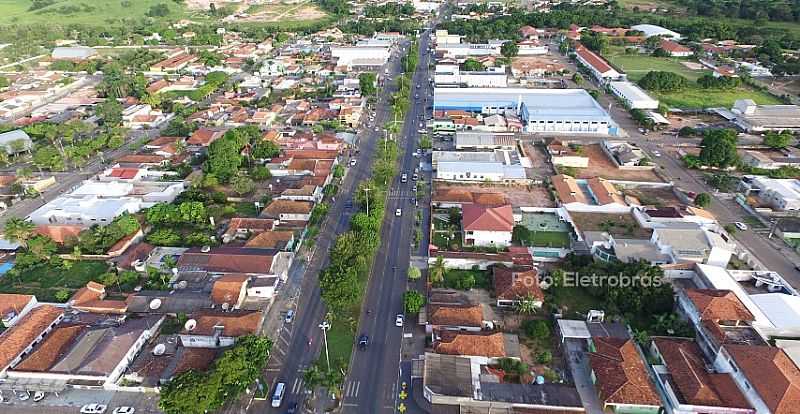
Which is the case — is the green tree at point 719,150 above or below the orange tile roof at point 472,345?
above

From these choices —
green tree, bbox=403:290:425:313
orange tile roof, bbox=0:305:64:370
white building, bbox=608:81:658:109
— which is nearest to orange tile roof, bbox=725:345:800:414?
green tree, bbox=403:290:425:313

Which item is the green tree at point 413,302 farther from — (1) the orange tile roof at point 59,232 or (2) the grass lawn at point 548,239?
(1) the orange tile roof at point 59,232

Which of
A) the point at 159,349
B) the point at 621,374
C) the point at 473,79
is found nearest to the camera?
the point at 621,374

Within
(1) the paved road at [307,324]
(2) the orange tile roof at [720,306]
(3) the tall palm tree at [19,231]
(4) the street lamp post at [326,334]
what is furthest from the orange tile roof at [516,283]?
(3) the tall palm tree at [19,231]

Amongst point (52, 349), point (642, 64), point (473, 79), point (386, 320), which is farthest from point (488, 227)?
point (642, 64)

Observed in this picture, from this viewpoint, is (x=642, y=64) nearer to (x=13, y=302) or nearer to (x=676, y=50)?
(x=676, y=50)
